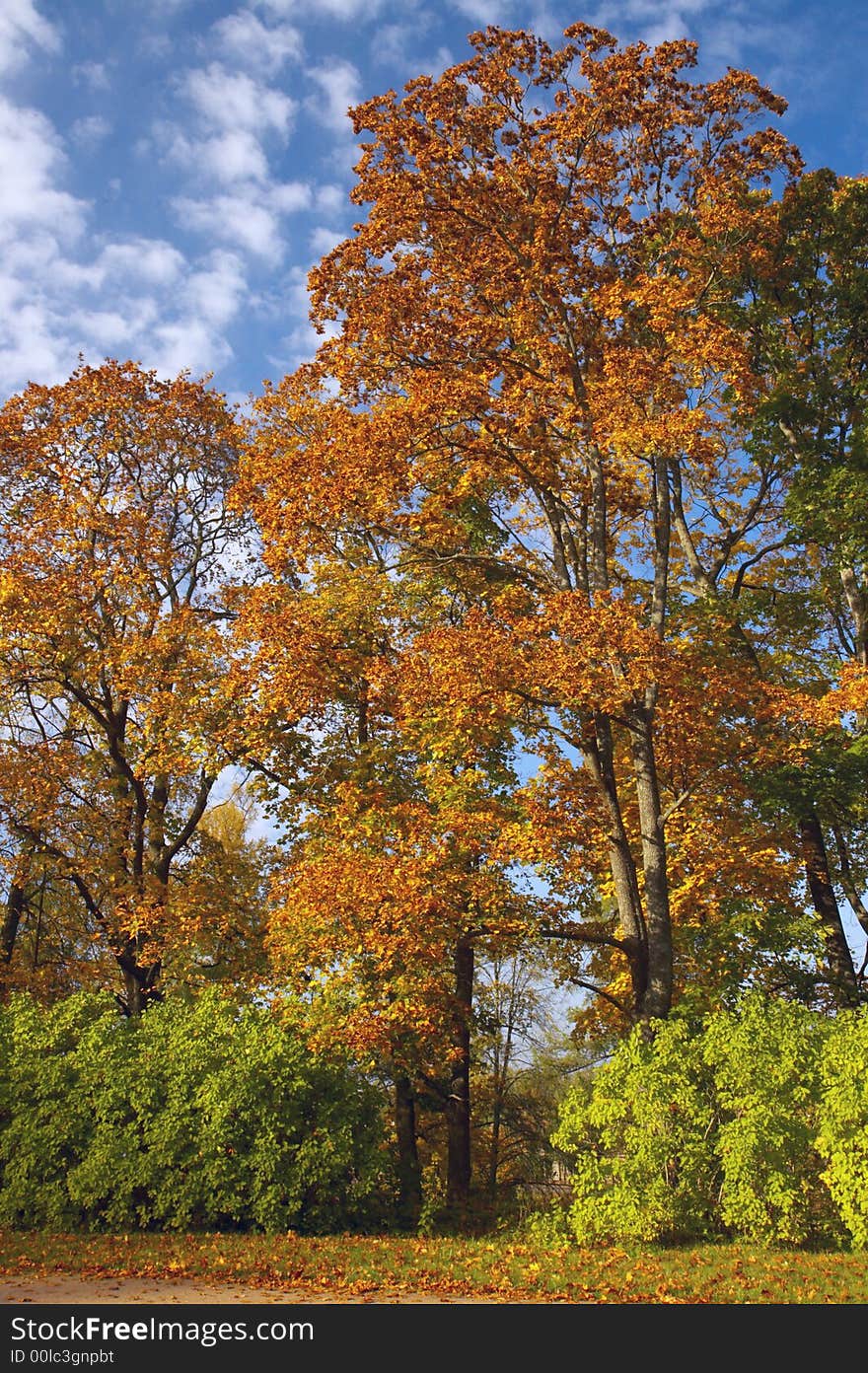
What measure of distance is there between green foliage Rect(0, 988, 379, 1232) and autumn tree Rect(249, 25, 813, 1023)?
165 inches

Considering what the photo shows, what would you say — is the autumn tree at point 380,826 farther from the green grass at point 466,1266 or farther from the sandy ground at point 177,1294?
the sandy ground at point 177,1294

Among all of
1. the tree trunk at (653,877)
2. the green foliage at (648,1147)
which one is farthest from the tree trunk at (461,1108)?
the green foliage at (648,1147)

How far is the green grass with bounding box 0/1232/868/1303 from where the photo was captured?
8.56 m

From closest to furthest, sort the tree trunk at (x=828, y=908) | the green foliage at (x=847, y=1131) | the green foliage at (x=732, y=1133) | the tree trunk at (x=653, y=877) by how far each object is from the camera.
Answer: the green foliage at (x=847, y=1131) < the green foliage at (x=732, y=1133) < the tree trunk at (x=653, y=877) < the tree trunk at (x=828, y=908)

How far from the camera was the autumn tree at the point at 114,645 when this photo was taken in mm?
17953

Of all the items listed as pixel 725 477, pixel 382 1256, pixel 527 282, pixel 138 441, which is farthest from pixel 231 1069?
pixel 725 477

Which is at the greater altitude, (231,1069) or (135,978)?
(135,978)

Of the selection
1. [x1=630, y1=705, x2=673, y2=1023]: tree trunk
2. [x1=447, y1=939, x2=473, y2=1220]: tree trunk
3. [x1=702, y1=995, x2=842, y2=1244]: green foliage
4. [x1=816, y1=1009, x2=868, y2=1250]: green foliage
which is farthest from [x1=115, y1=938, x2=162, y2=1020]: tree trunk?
[x1=816, y1=1009, x2=868, y2=1250]: green foliage

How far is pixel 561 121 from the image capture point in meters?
15.2

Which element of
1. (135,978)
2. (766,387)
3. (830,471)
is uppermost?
(766,387)

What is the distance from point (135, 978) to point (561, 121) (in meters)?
15.8

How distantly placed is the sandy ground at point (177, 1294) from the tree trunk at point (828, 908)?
9.79 meters

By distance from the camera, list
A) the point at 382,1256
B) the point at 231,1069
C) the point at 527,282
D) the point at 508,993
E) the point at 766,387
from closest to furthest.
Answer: the point at 382,1256
the point at 231,1069
the point at 527,282
the point at 766,387
the point at 508,993
